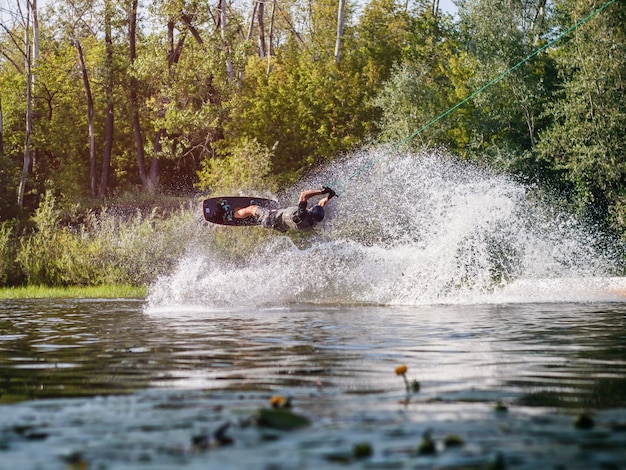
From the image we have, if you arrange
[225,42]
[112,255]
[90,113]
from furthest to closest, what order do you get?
1. [90,113]
2. [225,42]
3. [112,255]

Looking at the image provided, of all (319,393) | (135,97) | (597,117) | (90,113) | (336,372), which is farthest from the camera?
(135,97)

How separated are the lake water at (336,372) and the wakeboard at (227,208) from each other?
1.15 metres

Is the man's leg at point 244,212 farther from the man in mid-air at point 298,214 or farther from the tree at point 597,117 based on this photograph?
the tree at point 597,117

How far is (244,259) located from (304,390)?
2107 cm

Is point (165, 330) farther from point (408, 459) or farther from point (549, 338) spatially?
point (408, 459)

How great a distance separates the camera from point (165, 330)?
39.5ft

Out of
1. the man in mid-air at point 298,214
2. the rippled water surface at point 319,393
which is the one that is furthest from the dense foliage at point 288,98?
the rippled water surface at point 319,393

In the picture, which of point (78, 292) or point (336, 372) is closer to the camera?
point (336, 372)

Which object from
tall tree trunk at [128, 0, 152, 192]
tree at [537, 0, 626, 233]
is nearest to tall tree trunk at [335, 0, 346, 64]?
tall tree trunk at [128, 0, 152, 192]

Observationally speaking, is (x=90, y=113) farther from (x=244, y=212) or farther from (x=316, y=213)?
(x=316, y=213)

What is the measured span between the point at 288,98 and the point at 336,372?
42.4 metres

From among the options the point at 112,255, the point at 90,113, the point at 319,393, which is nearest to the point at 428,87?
the point at 112,255

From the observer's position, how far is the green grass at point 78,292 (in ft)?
78.4

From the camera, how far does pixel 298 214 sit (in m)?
16.7
